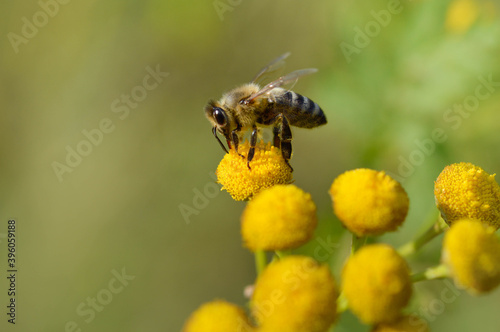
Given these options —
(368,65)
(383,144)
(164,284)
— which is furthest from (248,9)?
(164,284)

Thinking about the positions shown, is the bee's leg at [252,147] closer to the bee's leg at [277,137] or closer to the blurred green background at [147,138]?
the bee's leg at [277,137]

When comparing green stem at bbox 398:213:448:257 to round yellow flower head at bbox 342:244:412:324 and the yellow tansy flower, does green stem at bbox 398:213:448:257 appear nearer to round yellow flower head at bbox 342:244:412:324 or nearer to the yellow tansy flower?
round yellow flower head at bbox 342:244:412:324

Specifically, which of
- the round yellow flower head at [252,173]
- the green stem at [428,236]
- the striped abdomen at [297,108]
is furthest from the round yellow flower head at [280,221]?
the striped abdomen at [297,108]

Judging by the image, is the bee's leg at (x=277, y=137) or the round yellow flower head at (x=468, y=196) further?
the bee's leg at (x=277, y=137)

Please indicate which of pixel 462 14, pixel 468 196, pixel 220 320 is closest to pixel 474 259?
pixel 468 196

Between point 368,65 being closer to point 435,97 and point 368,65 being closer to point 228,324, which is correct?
point 435,97

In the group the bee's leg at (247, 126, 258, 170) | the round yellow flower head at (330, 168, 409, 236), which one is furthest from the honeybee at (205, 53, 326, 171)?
the round yellow flower head at (330, 168, 409, 236)
